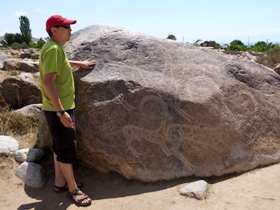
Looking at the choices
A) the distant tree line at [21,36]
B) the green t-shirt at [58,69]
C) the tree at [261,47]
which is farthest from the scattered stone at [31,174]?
the distant tree line at [21,36]

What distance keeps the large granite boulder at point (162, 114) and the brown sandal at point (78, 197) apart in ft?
1.49

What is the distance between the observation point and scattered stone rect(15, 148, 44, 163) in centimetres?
371

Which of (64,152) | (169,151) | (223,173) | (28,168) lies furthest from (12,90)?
(223,173)

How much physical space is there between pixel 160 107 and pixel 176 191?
89 centimetres

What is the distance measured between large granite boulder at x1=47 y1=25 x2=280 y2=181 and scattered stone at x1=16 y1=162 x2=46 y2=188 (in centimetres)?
48

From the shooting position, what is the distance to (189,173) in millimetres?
3391

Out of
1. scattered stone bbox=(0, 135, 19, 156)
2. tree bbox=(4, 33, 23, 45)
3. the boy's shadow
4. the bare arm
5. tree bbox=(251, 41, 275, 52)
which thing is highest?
the bare arm

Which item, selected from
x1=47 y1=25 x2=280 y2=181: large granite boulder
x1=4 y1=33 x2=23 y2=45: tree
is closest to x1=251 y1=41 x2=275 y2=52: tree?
x1=47 y1=25 x2=280 y2=181: large granite boulder

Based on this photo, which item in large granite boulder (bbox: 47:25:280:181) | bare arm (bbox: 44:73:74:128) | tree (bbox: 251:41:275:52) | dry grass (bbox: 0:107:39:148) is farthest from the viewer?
tree (bbox: 251:41:275:52)

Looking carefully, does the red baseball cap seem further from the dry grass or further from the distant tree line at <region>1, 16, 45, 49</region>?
the distant tree line at <region>1, 16, 45, 49</region>

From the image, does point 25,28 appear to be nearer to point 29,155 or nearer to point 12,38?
point 12,38

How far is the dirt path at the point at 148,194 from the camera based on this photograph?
2984 millimetres

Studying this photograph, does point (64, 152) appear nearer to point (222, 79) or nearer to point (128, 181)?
point (128, 181)

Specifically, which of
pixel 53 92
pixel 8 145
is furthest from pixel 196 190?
pixel 8 145
